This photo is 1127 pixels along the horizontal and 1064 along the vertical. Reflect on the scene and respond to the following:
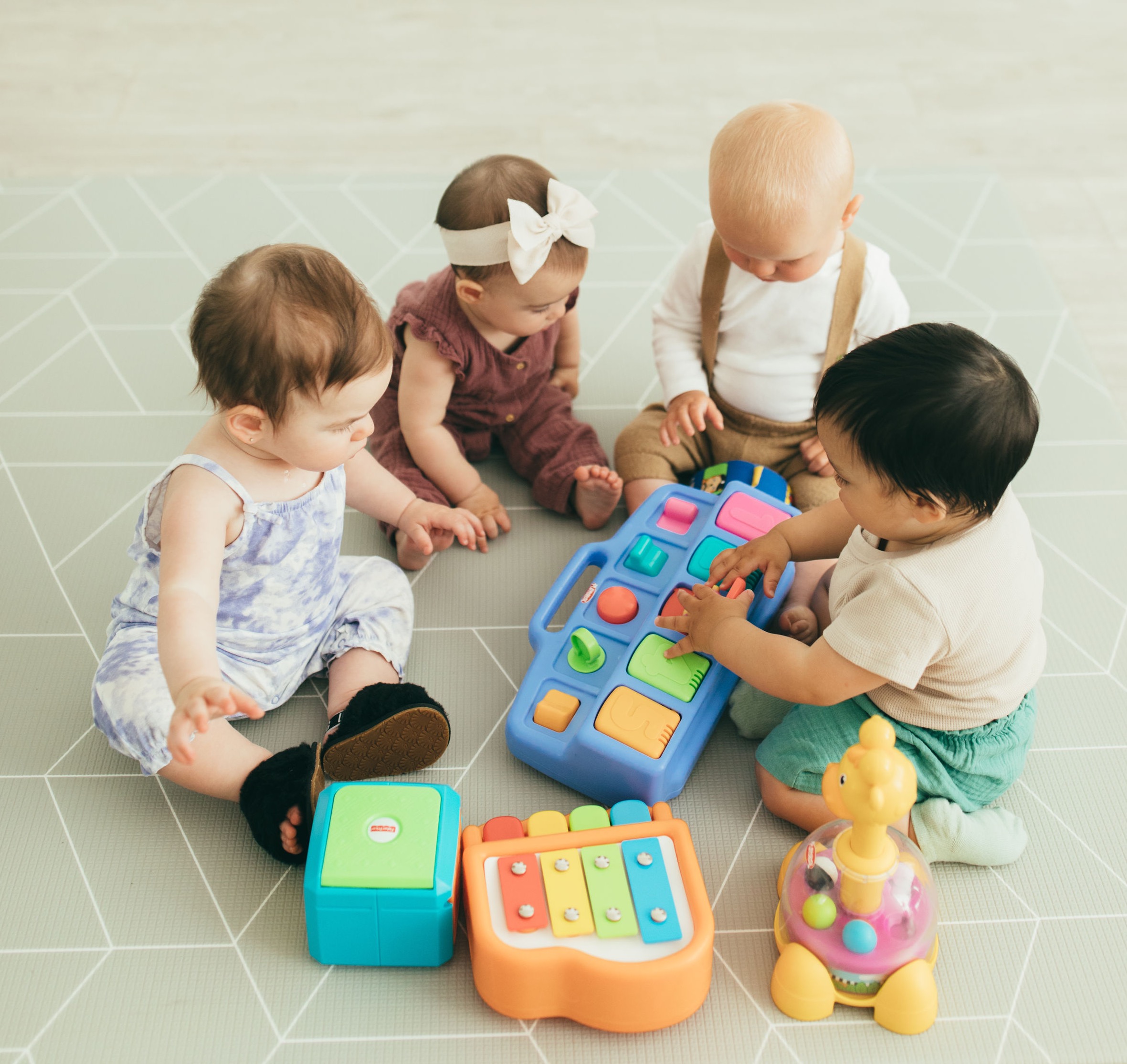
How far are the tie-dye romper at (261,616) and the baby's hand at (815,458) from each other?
0.51 meters

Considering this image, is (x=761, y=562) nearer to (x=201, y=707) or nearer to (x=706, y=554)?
(x=706, y=554)

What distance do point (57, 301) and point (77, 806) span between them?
2.85ft

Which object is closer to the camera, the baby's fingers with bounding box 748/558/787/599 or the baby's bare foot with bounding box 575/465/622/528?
the baby's fingers with bounding box 748/558/787/599

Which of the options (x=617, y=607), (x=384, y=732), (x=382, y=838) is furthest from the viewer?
(x=617, y=607)

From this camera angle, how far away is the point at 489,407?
4.42ft

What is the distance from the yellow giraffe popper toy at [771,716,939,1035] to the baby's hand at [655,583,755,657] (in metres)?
0.18

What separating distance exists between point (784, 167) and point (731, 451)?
1.22 ft

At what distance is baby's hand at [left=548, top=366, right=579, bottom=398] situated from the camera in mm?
1476

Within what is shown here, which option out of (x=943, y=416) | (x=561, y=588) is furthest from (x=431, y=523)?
(x=943, y=416)

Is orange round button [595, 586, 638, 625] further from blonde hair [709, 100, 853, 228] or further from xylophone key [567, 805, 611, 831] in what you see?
blonde hair [709, 100, 853, 228]

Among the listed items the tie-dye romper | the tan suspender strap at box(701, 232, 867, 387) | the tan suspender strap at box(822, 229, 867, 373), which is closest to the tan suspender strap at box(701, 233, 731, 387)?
the tan suspender strap at box(701, 232, 867, 387)

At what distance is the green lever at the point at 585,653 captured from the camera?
1086 millimetres

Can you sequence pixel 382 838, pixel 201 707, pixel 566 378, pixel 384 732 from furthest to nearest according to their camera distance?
pixel 566 378 < pixel 384 732 < pixel 382 838 < pixel 201 707

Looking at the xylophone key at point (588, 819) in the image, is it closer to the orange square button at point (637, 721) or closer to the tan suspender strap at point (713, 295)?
the orange square button at point (637, 721)
